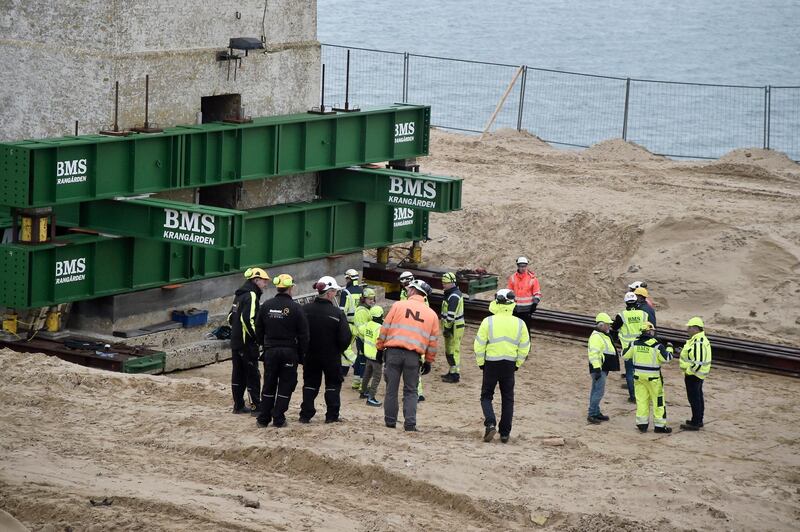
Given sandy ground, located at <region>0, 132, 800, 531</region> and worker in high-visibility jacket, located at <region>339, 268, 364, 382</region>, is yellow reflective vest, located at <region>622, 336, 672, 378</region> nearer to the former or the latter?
sandy ground, located at <region>0, 132, 800, 531</region>

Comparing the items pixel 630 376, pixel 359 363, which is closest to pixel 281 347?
pixel 359 363

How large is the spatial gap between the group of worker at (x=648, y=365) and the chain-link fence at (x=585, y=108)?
1281 inches

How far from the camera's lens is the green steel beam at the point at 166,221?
1923cm

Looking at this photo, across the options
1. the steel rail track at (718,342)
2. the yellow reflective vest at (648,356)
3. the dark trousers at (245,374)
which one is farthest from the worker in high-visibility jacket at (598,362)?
the dark trousers at (245,374)

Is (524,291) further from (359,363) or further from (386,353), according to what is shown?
(386,353)

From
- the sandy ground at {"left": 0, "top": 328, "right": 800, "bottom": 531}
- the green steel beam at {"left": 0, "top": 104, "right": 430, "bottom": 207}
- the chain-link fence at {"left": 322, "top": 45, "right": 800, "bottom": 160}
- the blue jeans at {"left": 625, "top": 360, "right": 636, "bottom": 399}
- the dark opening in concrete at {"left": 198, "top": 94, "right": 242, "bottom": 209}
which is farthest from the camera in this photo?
the chain-link fence at {"left": 322, "top": 45, "right": 800, "bottom": 160}

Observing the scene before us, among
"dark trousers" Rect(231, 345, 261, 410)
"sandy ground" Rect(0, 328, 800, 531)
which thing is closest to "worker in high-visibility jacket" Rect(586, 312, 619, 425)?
"sandy ground" Rect(0, 328, 800, 531)

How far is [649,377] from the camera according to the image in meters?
19.0

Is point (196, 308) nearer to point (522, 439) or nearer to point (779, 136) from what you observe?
point (522, 439)

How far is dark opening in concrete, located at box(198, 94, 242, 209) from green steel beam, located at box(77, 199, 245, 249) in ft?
8.60

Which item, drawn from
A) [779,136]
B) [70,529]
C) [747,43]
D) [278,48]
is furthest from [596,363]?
[747,43]

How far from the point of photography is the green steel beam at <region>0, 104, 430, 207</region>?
1866 cm

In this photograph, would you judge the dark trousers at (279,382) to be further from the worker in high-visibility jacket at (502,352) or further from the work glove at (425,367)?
the worker in high-visibility jacket at (502,352)

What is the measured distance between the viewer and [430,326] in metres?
17.3
